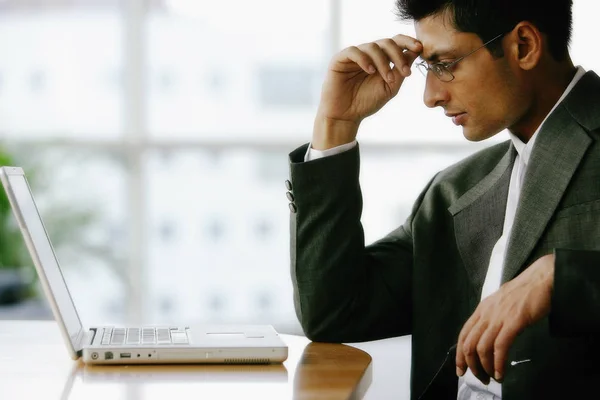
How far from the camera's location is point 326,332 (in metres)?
1.67

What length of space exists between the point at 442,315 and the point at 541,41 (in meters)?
0.53

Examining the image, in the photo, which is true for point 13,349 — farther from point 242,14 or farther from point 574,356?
point 242,14

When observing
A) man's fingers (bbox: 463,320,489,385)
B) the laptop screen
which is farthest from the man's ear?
the laptop screen

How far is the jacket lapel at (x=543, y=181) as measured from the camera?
1467 millimetres

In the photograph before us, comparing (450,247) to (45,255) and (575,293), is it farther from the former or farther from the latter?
(45,255)

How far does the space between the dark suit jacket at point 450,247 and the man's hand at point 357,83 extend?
6 centimetres

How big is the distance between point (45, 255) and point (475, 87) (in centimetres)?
80

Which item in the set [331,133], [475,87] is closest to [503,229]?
[475,87]

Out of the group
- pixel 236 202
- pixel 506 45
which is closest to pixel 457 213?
pixel 506 45

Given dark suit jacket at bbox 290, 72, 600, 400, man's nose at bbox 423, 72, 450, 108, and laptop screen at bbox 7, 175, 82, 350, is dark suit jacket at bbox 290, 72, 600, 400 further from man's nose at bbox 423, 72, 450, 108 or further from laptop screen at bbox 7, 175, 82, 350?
laptop screen at bbox 7, 175, 82, 350

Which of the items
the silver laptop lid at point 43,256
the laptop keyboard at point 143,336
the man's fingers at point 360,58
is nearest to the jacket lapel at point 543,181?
the man's fingers at point 360,58

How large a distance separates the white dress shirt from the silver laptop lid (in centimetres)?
50

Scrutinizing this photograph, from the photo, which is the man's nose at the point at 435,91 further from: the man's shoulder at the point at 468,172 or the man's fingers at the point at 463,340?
the man's fingers at the point at 463,340

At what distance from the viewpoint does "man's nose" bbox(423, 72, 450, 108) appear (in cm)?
167
